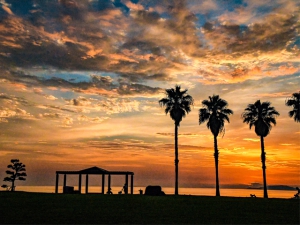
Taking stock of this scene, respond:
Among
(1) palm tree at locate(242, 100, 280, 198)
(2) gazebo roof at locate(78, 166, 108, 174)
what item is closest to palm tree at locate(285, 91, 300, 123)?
(1) palm tree at locate(242, 100, 280, 198)

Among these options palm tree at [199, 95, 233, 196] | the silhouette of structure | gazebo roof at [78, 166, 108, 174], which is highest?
palm tree at [199, 95, 233, 196]

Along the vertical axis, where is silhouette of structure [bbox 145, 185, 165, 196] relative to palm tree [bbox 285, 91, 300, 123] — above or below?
below

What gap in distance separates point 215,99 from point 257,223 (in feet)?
146

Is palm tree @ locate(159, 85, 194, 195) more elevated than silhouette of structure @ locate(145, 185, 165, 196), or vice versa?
palm tree @ locate(159, 85, 194, 195)

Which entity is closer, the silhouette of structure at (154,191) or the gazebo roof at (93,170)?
the silhouette of structure at (154,191)

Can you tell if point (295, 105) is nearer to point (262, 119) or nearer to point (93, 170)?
point (262, 119)

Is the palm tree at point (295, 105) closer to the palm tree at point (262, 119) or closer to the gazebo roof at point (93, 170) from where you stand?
the palm tree at point (262, 119)

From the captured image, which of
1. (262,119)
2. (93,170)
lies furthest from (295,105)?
(93,170)

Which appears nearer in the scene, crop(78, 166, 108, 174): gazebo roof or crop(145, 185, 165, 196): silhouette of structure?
crop(145, 185, 165, 196): silhouette of structure

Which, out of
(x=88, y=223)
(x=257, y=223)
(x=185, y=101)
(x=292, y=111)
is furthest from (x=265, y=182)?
(x=88, y=223)

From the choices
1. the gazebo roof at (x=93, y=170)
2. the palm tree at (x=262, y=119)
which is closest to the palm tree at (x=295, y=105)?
the palm tree at (x=262, y=119)

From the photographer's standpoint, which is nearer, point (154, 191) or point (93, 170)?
point (154, 191)

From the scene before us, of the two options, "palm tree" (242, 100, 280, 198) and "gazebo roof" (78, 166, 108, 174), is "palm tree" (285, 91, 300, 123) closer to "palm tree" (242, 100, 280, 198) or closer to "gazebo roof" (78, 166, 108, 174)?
"palm tree" (242, 100, 280, 198)

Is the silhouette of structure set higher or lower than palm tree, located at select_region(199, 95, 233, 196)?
lower
